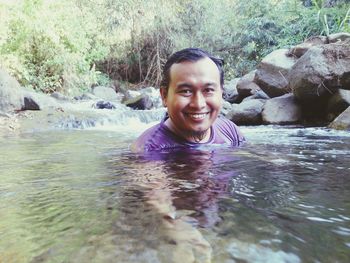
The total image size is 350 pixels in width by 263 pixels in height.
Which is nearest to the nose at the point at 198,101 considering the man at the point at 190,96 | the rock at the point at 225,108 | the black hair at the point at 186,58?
the man at the point at 190,96

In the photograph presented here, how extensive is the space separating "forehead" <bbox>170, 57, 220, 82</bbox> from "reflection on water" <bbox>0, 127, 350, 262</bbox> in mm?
625

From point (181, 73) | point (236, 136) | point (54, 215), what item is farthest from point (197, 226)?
point (236, 136)

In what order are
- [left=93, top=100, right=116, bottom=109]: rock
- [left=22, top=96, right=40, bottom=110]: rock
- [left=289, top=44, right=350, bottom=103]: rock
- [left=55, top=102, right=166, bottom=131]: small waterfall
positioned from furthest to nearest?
[left=93, top=100, right=116, bottom=109]: rock < [left=22, top=96, right=40, bottom=110]: rock < [left=55, top=102, right=166, bottom=131]: small waterfall < [left=289, top=44, right=350, bottom=103]: rock

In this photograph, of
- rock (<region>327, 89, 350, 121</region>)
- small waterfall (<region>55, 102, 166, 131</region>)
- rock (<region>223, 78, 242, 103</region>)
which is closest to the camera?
rock (<region>327, 89, 350, 121</region>)

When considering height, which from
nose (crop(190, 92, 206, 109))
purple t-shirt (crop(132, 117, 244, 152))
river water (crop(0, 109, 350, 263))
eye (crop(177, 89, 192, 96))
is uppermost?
eye (crop(177, 89, 192, 96))

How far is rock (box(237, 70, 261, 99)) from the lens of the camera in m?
11.6

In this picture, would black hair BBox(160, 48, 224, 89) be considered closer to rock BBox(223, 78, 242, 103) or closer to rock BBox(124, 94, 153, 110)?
rock BBox(124, 94, 153, 110)

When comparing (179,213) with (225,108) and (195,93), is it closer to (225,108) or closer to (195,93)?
(195,93)

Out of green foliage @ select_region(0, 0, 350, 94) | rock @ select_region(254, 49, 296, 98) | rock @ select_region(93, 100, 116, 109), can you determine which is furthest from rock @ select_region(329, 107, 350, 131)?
rock @ select_region(93, 100, 116, 109)

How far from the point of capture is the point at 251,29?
1734cm

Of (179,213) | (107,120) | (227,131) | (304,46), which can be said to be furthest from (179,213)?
(304,46)

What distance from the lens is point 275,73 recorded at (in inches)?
381

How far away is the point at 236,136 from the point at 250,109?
5057mm

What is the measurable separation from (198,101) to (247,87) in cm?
936
